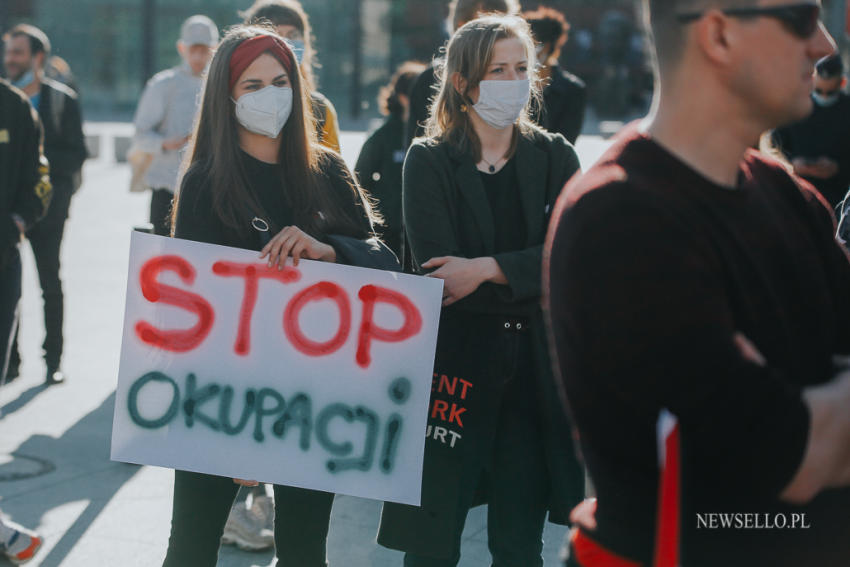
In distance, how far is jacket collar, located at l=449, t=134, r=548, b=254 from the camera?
3.19 meters

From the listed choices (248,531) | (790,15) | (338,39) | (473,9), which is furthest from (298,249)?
(338,39)

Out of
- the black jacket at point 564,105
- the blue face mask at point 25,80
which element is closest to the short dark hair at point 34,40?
the blue face mask at point 25,80

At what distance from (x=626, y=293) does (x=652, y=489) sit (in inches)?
11.0

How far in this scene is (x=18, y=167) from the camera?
16.6 ft

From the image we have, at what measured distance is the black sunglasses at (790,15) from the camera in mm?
1533

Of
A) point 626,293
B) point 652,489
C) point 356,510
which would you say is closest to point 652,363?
point 626,293

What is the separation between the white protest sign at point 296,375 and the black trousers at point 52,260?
3951 millimetres

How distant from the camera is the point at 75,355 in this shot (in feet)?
23.6

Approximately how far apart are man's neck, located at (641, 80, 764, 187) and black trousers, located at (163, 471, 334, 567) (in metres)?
1.72

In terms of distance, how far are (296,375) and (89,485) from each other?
7.93 ft

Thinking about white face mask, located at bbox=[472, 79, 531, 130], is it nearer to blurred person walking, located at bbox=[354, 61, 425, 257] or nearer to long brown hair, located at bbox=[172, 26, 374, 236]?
long brown hair, located at bbox=[172, 26, 374, 236]

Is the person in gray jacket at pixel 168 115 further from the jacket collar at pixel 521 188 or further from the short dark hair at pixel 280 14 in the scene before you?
the jacket collar at pixel 521 188

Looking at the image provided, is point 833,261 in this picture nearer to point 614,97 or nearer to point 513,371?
point 513,371

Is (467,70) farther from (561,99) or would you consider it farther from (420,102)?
(561,99)
